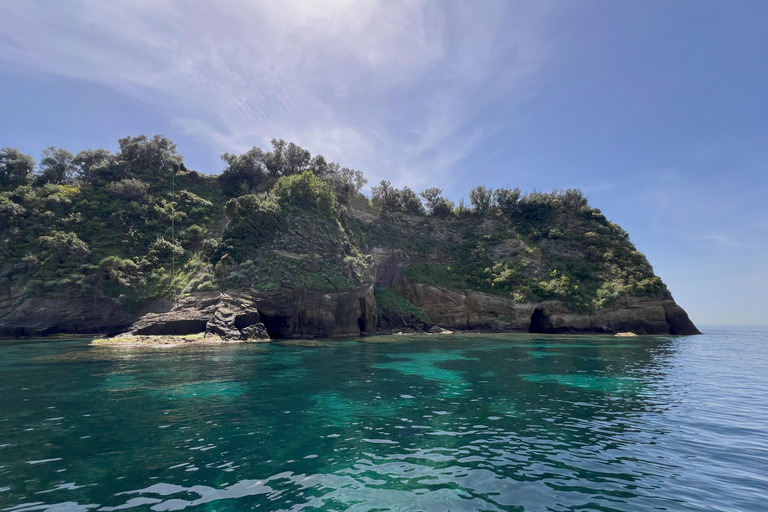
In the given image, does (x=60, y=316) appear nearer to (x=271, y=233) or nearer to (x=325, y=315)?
(x=271, y=233)

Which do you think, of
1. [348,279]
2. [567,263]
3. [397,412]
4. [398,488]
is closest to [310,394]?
[397,412]

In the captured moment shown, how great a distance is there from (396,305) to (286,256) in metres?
19.2

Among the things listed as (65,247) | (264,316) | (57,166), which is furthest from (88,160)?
(264,316)

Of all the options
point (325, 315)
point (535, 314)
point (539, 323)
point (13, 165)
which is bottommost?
point (539, 323)

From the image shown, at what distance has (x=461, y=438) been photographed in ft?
31.1

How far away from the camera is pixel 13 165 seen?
5362cm

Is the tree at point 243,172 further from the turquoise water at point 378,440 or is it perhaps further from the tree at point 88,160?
the turquoise water at point 378,440

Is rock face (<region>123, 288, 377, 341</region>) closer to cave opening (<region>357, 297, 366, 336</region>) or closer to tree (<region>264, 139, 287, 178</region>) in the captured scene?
cave opening (<region>357, 297, 366, 336</region>)

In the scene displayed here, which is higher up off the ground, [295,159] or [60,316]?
[295,159]

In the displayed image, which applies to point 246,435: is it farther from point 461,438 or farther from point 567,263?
point 567,263

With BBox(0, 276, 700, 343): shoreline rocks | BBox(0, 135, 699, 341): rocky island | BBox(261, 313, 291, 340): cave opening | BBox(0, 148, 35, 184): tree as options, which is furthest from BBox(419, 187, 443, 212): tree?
BBox(0, 148, 35, 184): tree

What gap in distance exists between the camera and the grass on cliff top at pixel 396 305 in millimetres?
54031

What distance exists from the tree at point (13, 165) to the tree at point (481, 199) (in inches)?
3083

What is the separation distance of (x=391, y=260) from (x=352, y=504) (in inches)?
2261
